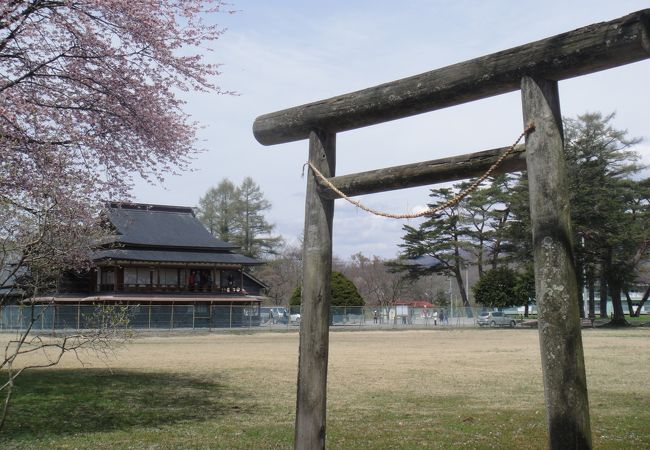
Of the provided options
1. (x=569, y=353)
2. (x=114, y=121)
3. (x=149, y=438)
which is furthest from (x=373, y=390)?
(x=569, y=353)

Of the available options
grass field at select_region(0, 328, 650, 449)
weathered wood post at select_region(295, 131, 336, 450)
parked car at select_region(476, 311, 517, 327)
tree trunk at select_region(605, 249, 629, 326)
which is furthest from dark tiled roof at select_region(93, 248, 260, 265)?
weathered wood post at select_region(295, 131, 336, 450)

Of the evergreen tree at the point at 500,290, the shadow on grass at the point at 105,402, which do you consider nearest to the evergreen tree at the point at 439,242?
the evergreen tree at the point at 500,290

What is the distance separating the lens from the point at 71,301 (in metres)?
45.6

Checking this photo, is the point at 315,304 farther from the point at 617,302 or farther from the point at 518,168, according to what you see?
the point at 617,302

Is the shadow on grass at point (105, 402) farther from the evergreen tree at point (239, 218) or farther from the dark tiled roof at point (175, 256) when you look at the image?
the evergreen tree at point (239, 218)

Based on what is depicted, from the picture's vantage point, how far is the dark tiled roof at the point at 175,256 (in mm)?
44531

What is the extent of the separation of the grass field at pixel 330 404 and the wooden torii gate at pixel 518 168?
122 inches

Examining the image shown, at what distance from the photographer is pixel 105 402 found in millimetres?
12141

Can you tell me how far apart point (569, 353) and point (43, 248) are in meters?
6.14

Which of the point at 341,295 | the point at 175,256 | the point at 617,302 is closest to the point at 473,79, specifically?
the point at 175,256

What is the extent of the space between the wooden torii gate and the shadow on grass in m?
5.53

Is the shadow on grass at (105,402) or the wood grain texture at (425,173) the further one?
the shadow on grass at (105,402)

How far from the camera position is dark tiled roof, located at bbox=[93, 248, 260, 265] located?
44.5 m

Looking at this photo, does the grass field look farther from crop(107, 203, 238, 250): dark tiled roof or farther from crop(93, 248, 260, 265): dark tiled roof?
crop(107, 203, 238, 250): dark tiled roof
